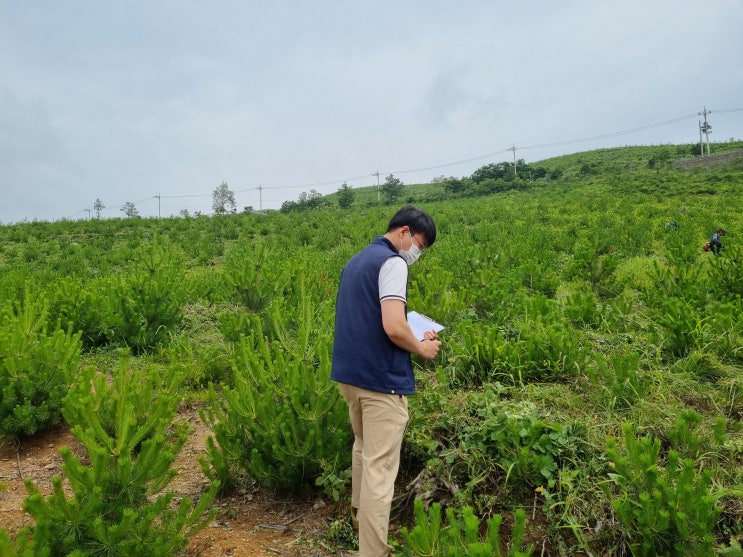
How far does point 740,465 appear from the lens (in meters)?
2.79

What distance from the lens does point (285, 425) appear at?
3232 mm

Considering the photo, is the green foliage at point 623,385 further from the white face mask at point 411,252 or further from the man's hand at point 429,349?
the white face mask at point 411,252

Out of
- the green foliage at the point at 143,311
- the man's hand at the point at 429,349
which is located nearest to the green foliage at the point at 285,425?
the man's hand at the point at 429,349

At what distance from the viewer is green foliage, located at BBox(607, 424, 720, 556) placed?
220cm

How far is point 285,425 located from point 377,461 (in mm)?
851

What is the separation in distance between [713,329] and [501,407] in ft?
7.61

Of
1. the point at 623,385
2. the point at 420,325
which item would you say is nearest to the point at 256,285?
the point at 420,325

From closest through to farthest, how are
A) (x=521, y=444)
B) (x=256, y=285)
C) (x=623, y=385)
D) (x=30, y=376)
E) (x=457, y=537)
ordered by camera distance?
(x=457, y=537) → (x=521, y=444) → (x=623, y=385) → (x=30, y=376) → (x=256, y=285)

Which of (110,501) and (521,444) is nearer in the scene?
(110,501)

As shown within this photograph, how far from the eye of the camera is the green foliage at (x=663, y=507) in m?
2.20

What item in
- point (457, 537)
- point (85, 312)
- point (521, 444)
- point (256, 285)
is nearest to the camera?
point (457, 537)

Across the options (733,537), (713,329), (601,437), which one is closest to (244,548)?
(601,437)

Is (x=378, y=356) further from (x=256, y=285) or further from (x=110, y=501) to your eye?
(x=256, y=285)

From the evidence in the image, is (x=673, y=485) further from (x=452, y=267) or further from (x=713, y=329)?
(x=452, y=267)
